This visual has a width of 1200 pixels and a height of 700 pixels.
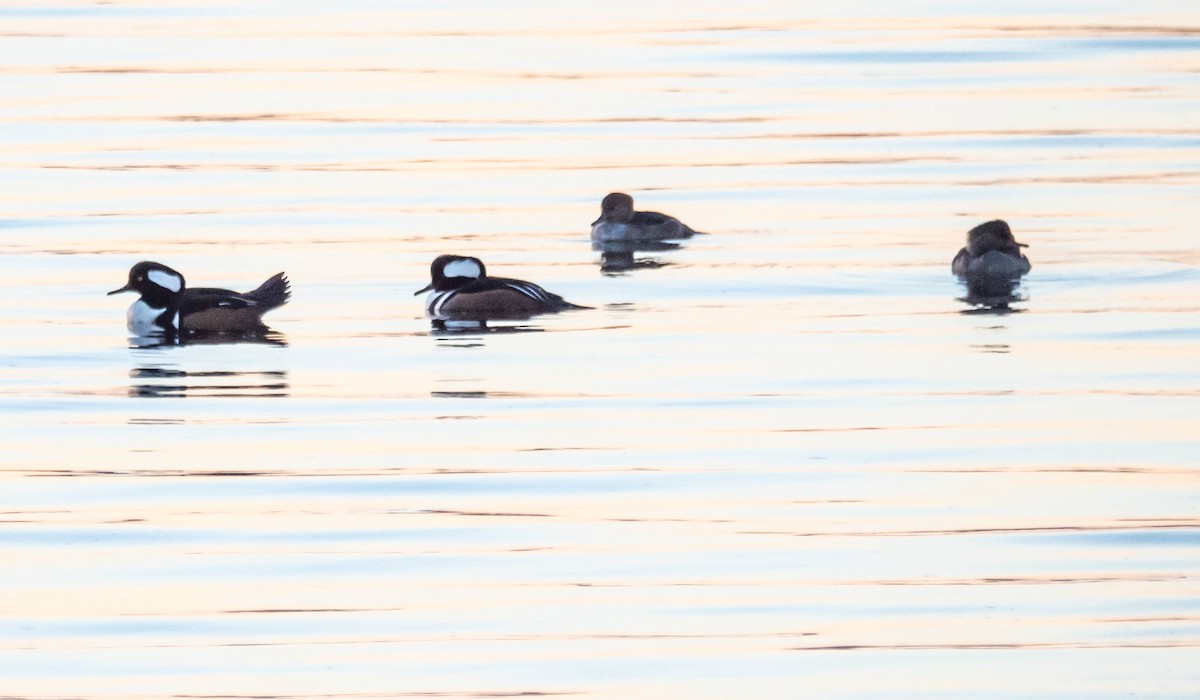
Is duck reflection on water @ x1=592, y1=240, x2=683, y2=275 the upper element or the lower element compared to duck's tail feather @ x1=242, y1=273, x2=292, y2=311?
upper

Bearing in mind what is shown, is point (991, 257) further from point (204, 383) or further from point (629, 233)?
point (204, 383)

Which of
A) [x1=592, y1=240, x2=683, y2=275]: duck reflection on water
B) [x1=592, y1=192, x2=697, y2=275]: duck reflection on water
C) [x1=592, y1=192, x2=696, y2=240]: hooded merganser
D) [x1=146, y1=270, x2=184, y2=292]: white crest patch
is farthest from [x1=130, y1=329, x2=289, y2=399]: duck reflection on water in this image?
[x1=592, y1=192, x2=696, y2=240]: hooded merganser

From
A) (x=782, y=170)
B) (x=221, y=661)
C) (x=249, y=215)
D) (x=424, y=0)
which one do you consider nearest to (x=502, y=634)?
(x=221, y=661)

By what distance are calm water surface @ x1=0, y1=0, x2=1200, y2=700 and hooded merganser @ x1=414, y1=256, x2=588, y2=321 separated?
0.58 ft

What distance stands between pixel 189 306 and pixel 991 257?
5917 mm

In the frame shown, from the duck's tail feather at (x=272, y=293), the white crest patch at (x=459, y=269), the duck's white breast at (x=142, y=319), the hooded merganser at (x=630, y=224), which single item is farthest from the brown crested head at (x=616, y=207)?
the duck's white breast at (x=142, y=319)

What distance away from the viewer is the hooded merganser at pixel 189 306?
17.5m

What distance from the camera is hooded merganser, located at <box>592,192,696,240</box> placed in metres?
21.5

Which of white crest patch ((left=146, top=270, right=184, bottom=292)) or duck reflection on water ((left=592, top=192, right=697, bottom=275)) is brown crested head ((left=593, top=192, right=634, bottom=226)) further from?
white crest patch ((left=146, top=270, right=184, bottom=292))

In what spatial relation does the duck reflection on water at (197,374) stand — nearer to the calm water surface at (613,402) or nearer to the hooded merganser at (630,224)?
the calm water surface at (613,402)

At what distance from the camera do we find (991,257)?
62.6 ft

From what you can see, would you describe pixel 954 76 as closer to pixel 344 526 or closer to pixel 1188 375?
pixel 1188 375

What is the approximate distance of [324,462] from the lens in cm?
1265

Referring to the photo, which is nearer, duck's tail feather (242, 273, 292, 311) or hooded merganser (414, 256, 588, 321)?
duck's tail feather (242, 273, 292, 311)
